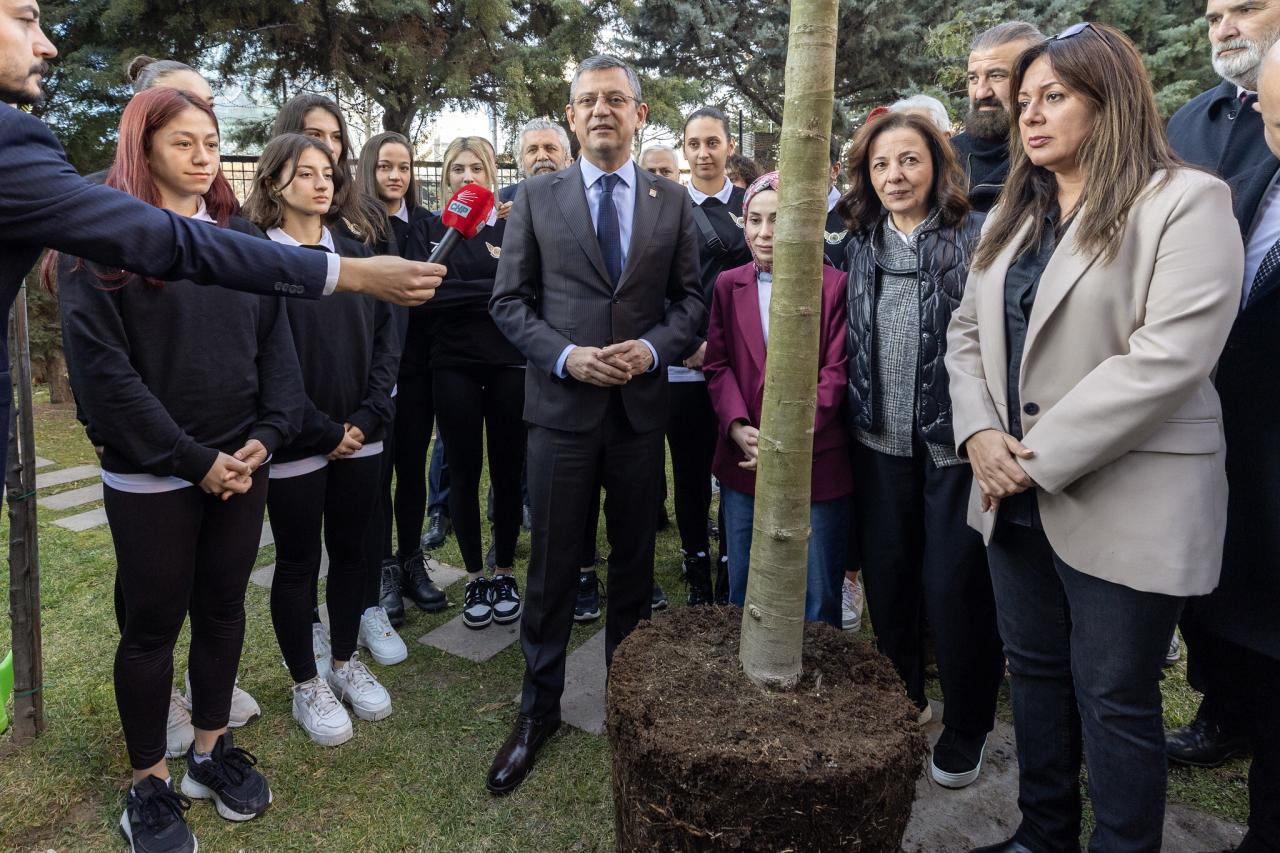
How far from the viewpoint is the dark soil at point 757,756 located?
65.4 inches

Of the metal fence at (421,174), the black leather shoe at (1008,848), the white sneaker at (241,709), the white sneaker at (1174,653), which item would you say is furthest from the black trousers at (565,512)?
the metal fence at (421,174)

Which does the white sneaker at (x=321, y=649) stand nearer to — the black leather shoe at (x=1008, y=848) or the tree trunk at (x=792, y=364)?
the tree trunk at (x=792, y=364)

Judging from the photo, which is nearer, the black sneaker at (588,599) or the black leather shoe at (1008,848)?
the black leather shoe at (1008,848)

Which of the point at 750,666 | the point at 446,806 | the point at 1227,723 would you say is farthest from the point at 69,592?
the point at 1227,723

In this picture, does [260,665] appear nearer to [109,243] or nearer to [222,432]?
[222,432]

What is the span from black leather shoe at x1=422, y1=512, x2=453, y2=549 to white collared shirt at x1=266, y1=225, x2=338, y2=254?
2.16 m

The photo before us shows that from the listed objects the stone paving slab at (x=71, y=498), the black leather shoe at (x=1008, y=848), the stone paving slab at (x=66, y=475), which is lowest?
the black leather shoe at (x=1008, y=848)

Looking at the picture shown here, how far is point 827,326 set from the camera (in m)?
2.92

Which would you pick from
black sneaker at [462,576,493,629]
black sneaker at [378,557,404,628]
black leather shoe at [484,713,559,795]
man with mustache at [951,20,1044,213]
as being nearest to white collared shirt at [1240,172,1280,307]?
man with mustache at [951,20,1044,213]

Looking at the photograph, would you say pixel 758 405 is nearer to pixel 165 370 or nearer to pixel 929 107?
pixel 929 107

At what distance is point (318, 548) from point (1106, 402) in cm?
253

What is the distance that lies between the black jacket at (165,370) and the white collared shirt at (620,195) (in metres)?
1.09

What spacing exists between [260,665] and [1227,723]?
11.7 ft

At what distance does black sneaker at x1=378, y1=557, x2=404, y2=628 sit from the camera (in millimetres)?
3812
